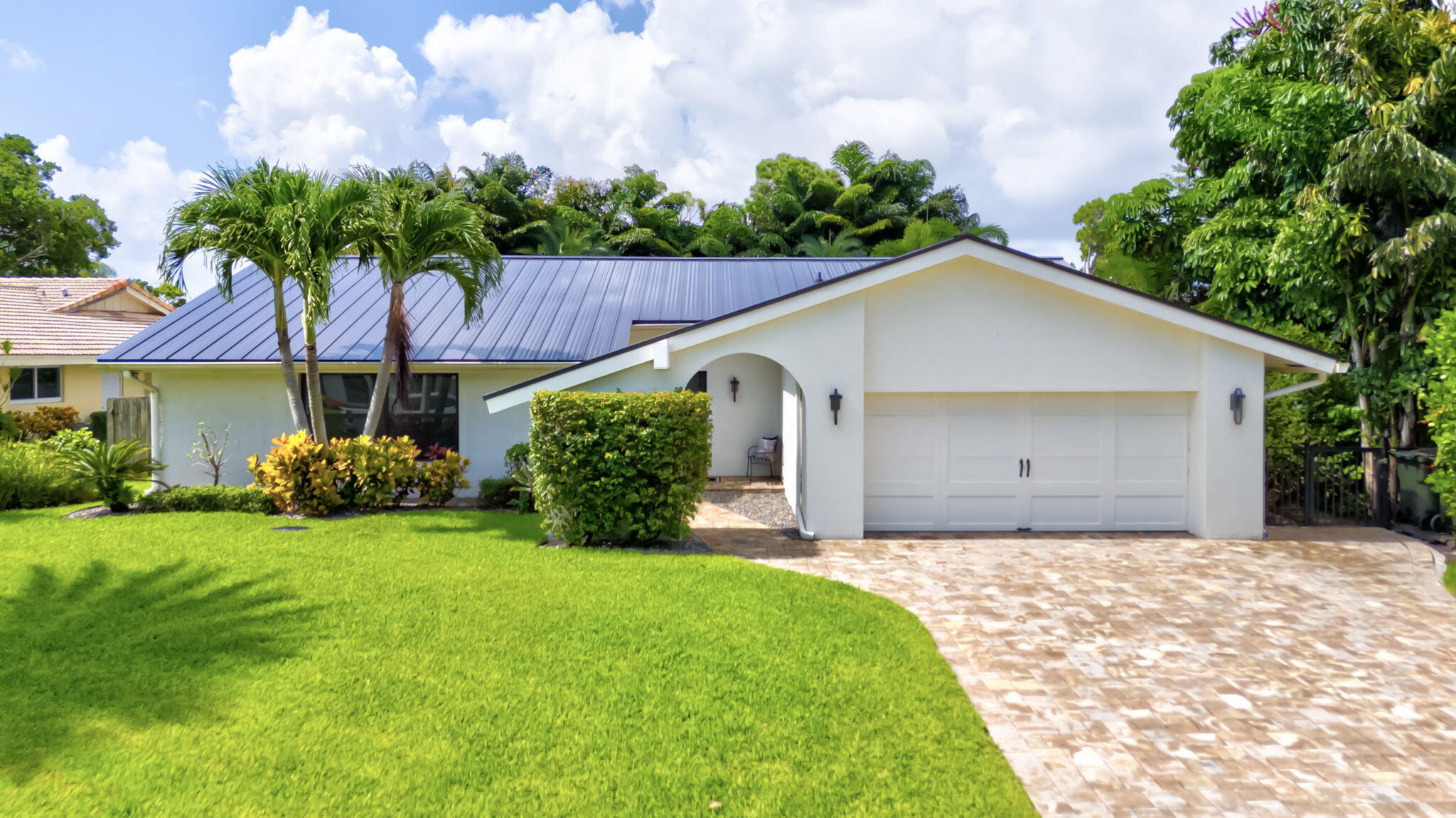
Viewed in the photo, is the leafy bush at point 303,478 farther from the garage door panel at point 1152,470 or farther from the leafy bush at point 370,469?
the garage door panel at point 1152,470

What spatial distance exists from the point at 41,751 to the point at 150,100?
13.7 metres

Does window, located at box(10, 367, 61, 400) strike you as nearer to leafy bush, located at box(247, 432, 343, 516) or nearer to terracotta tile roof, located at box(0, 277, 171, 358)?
terracotta tile roof, located at box(0, 277, 171, 358)

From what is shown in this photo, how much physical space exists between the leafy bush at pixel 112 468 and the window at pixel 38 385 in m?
15.8

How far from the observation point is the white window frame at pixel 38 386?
23.2 meters

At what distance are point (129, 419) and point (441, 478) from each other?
9.70 m

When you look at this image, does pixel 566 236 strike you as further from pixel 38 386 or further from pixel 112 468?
pixel 112 468

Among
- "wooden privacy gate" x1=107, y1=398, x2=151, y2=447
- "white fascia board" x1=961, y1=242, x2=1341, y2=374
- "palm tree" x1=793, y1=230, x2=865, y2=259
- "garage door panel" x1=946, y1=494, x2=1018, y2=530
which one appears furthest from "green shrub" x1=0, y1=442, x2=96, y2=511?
"palm tree" x1=793, y1=230, x2=865, y2=259

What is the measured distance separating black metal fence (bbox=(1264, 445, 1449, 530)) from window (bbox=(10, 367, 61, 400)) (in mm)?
33173

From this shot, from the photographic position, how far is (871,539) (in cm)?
1059

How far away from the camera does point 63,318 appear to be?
26.2 metres

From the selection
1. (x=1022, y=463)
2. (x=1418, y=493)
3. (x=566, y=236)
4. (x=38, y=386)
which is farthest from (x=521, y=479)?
(x=38, y=386)

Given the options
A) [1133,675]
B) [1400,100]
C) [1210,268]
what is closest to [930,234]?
[1210,268]

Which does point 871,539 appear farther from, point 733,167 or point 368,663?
point 733,167

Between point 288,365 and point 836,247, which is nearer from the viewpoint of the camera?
point 288,365
